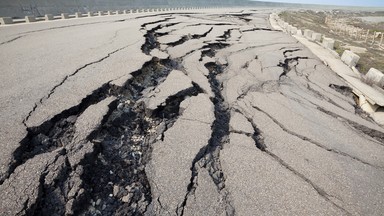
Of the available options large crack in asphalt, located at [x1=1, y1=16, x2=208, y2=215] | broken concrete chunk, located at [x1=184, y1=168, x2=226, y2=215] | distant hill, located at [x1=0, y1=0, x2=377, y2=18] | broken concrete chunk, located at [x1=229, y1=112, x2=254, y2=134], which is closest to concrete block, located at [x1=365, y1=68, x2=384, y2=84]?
broken concrete chunk, located at [x1=229, y1=112, x2=254, y2=134]

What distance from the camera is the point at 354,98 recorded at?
15.9ft

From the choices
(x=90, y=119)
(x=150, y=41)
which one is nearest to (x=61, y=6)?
(x=150, y=41)

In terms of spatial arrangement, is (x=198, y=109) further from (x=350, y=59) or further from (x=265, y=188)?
(x=350, y=59)

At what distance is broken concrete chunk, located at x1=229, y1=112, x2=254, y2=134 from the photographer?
3029mm

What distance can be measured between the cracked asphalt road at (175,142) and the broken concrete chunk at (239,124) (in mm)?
Answer: 22

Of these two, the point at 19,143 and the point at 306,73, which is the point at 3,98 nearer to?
the point at 19,143

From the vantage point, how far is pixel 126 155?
2514 millimetres

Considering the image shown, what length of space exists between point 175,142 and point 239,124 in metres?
0.90

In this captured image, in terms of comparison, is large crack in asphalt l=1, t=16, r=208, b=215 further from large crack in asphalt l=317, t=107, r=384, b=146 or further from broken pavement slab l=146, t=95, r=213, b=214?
large crack in asphalt l=317, t=107, r=384, b=146

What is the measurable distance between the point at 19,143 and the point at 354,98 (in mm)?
5279

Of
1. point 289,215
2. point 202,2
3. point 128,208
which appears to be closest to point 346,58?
point 289,215

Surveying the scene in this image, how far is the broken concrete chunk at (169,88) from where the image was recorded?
3389 mm

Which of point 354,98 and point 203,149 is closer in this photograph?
point 203,149

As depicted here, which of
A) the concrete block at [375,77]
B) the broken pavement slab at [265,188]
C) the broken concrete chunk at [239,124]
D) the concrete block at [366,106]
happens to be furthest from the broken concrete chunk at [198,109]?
the concrete block at [375,77]
